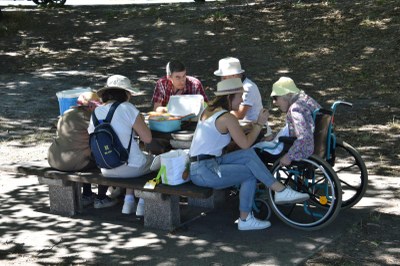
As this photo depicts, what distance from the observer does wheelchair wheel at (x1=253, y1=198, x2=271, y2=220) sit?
670 cm

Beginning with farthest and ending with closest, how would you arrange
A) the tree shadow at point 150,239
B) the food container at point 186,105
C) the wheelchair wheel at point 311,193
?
the food container at point 186,105
the wheelchair wheel at point 311,193
the tree shadow at point 150,239

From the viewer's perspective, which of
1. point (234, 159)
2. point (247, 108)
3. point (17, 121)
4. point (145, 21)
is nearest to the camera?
point (234, 159)

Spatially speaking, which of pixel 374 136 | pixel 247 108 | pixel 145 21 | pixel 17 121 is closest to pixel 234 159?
pixel 247 108

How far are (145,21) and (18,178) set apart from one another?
402 inches

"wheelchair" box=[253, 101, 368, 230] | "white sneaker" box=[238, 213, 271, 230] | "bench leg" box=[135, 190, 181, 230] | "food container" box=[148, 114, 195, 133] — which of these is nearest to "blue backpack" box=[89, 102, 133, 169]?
"bench leg" box=[135, 190, 181, 230]

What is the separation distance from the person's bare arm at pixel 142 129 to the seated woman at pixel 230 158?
44 centimetres

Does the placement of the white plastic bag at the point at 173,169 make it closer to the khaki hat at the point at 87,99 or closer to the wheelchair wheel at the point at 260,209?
the wheelchair wheel at the point at 260,209

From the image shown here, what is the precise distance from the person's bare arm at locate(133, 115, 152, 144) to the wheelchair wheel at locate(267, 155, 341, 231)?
3.95ft

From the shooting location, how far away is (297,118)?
20.5 feet

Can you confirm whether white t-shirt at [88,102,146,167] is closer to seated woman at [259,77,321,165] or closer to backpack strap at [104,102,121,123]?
backpack strap at [104,102,121,123]

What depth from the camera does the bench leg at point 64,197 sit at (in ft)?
23.1

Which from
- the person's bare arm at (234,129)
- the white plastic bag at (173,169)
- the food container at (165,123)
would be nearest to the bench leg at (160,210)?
the white plastic bag at (173,169)

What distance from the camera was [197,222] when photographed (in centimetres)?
674

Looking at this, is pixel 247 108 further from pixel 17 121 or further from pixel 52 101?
pixel 52 101
